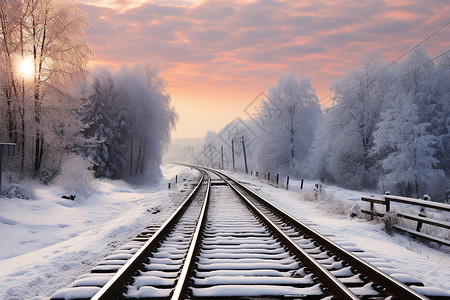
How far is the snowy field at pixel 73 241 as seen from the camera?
5.13 metres

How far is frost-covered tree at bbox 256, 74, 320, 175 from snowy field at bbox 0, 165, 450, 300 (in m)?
34.1

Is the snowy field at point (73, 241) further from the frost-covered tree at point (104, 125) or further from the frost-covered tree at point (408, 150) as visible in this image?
the frost-covered tree at point (408, 150)

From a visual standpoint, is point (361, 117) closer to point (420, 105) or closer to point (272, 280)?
point (420, 105)

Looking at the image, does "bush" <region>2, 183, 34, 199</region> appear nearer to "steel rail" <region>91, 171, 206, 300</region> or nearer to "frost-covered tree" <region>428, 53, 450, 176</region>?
"steel rail" <region>91, 171, 206, 300</region>

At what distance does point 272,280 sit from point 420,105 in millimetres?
35413

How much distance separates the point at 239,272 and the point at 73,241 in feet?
16.0

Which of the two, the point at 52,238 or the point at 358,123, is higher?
the point at 358,123

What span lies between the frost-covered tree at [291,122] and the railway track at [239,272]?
1607 inches

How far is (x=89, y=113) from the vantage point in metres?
33.1

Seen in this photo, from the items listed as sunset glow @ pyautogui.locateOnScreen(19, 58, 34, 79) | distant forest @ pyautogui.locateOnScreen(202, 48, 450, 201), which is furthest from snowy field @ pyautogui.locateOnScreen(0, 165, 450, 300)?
distant forest @ pyautogui.locateOnScreen(202, 48, 450, 201)

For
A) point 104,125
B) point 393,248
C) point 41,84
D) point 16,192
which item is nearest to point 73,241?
point 16,192

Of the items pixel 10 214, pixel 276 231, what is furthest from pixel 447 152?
pixel 10 214

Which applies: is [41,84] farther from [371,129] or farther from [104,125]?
[371,129]

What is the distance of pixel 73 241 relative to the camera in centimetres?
784
